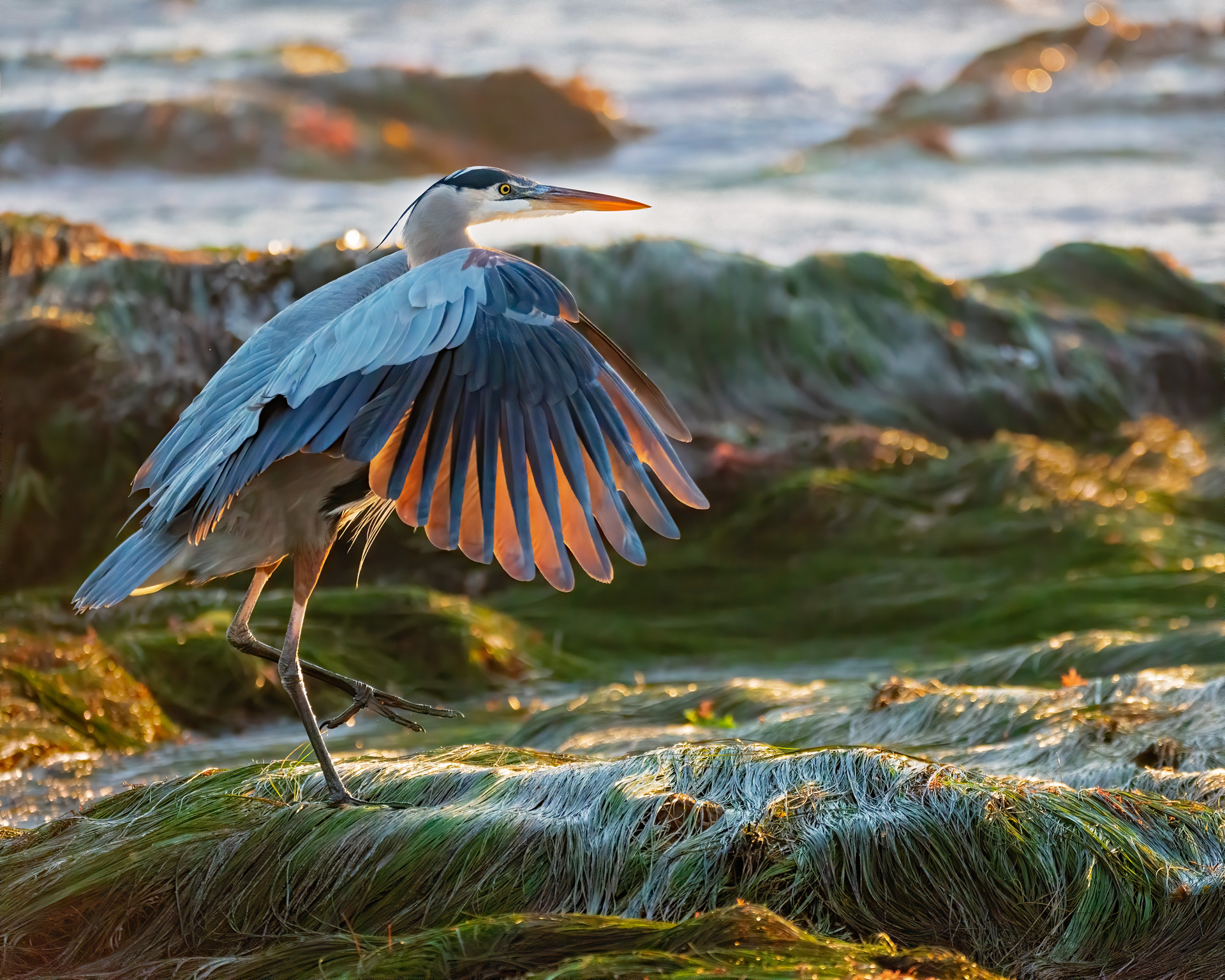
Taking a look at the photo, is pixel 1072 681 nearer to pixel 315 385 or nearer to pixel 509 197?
pixel 509 197

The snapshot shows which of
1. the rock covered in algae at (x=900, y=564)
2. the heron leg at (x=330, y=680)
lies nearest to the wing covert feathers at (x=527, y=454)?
the heron leg at (x=330, y=680)

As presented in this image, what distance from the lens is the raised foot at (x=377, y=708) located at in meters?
4.02

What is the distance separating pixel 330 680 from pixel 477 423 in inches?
51.1

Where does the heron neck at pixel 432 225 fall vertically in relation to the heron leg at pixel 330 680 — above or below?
above

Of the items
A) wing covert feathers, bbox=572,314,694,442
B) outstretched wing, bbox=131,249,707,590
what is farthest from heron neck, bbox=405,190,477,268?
outstretched wing, bbox=131,249,707,590

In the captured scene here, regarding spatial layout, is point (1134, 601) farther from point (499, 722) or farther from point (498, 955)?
point (498, 955)

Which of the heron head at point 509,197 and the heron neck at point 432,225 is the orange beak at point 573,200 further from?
the heron neck at point 432,225

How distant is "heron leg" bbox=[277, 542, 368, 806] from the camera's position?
3.66 meters

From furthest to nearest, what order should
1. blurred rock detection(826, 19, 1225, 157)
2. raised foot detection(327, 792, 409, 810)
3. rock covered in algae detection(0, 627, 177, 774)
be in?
1. blurred rock detection(826, 19, 1225, 157)
2. rock covered in algae detection(0, 627, 177, 774)
3. raised foot detection(327, 792, 409, 810)

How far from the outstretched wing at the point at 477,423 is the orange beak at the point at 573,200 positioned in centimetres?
89

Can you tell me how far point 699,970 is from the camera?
261cm

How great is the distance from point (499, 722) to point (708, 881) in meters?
3.07

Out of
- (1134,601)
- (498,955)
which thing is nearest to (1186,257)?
(1134,601)

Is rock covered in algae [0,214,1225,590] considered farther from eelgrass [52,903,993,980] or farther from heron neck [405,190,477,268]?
eelgrass [52,903,993,980]
